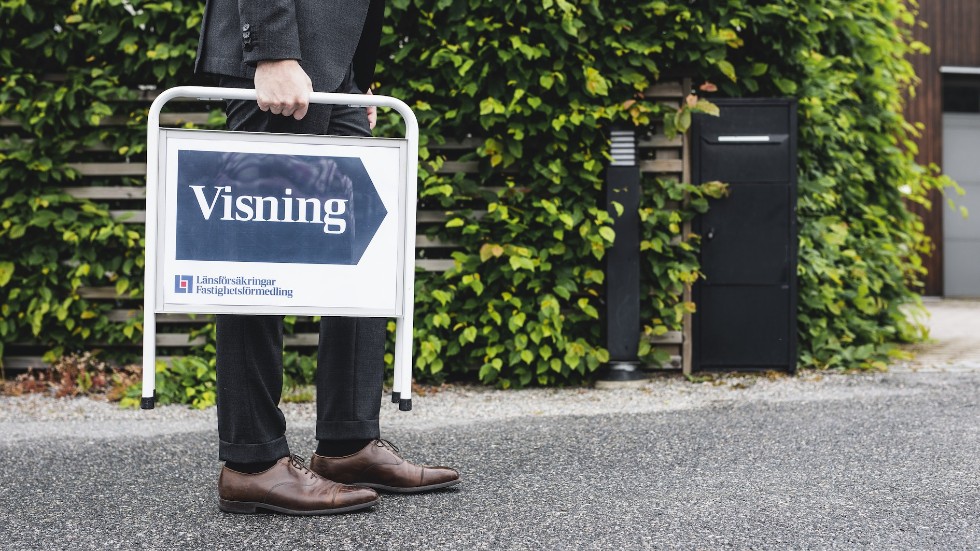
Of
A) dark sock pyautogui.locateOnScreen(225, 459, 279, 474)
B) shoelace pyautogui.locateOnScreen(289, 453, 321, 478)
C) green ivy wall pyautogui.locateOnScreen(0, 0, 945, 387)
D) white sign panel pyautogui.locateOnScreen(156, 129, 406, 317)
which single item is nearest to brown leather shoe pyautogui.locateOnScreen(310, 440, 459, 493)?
shoelace pyautogui.locateOnScreen(289, 453, 321, 478)

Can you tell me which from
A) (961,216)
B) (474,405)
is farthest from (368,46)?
(961,216)

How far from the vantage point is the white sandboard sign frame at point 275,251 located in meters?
2.40

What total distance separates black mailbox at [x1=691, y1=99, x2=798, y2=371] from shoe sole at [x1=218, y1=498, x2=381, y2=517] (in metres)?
3.17

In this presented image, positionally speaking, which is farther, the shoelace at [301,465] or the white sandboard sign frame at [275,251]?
the shoelace at [301,465]

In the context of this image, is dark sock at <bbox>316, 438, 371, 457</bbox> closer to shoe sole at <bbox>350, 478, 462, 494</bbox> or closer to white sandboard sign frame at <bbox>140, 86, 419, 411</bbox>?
shoe sole at <bbox>350, 478, 462, 494</bbox>

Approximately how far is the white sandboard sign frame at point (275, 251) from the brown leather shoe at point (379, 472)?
1.12 ft

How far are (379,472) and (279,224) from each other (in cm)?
81

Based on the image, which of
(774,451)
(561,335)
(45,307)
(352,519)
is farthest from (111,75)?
(774,451)

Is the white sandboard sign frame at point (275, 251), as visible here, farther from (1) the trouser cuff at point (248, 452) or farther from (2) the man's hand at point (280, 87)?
(1) the trouser cuff at point (248, 452)

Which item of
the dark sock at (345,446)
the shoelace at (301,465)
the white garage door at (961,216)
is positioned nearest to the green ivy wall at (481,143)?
the dark sock at (345,446)

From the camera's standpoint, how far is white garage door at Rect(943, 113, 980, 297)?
12.4m

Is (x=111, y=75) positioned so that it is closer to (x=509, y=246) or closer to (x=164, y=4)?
(x=164, y=4)

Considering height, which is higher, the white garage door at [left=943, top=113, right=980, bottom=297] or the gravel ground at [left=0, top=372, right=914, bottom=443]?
the white garage door at [left=943, top=113, right=980, bottom=297]

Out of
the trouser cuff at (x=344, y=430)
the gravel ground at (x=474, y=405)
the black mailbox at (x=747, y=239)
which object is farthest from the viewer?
the black mailbox at (x=747, y=239)
